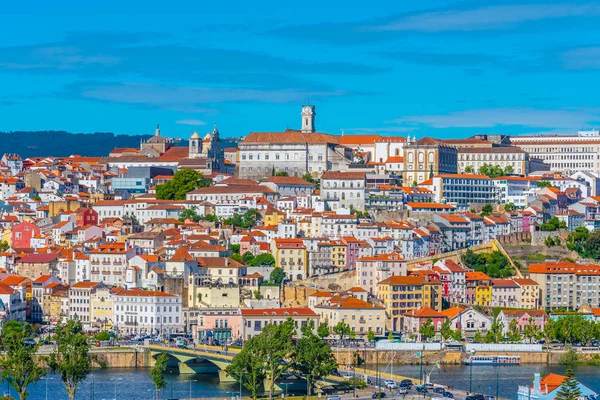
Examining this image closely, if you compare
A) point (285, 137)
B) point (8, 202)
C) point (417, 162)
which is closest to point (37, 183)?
point (8, 202)

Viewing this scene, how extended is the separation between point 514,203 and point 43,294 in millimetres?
26871

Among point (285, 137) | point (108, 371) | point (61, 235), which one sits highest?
point (285, 137)

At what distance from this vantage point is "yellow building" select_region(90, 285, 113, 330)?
5684 cm

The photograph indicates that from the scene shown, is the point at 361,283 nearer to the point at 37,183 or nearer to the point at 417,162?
the point at 417,162

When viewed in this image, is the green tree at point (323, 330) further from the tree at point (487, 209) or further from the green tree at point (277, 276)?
the tree at point (487, 209)

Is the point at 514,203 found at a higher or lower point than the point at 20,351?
higher

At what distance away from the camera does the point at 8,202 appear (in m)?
76.9

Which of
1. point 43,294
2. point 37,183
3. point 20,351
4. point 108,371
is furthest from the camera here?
point 37,183

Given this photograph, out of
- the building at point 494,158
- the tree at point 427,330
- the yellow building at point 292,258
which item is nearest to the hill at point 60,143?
the building at point 494,158

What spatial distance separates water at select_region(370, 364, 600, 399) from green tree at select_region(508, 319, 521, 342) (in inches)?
92.1

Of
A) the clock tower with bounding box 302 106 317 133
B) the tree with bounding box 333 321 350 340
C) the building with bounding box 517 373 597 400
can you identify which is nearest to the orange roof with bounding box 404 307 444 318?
the tree with bounding box 333 321 350 340

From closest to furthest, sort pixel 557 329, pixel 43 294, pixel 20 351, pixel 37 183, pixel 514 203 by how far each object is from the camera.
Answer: pixel 20 351 < pixel 557 329 < pixel 43 294 < pixel 514 203 < pixel 37 183

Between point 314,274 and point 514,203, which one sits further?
point 514,203

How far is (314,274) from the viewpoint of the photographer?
60.8 meters
